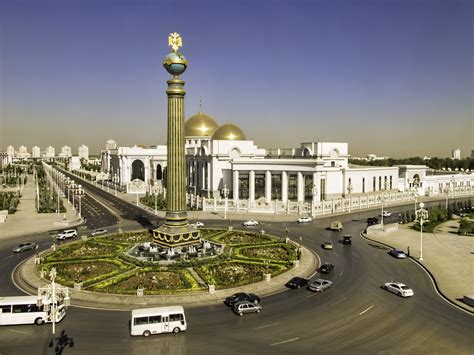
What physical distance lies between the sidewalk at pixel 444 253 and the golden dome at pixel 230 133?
43.2 meters

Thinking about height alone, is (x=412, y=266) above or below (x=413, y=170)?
below

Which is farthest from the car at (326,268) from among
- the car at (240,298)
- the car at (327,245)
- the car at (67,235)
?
the car at (67,235)

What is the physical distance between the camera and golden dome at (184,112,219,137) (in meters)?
110

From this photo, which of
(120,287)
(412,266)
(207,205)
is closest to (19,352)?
(120,287)

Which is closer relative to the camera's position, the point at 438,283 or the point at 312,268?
the point at 438,283

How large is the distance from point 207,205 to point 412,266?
4302cm

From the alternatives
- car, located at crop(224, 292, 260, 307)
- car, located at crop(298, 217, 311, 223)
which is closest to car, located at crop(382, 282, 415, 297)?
car, located at crop(224, 292, 260, 307)

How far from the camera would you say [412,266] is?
39.2 m

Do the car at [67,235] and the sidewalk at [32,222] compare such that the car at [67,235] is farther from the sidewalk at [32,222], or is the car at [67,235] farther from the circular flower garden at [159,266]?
the sidewalk at [32,222]

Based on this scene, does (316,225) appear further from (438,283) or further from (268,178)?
(438,283)

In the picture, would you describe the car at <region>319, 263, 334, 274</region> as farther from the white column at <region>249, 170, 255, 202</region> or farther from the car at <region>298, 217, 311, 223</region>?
the white column at <region>249, 170, 255, 202</region>

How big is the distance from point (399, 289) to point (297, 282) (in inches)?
315

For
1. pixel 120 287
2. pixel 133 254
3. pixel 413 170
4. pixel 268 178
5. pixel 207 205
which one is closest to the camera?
pixel 120 287

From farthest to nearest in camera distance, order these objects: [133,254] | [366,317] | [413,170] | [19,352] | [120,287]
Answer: [413,170] < [133,254] < [120,287] < [366,317] < [19,352]
